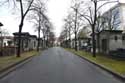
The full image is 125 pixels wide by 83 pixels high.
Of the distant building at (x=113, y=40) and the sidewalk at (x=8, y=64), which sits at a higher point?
the distant building at (x=113, y=40)

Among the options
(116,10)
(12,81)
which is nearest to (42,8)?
(12,81)

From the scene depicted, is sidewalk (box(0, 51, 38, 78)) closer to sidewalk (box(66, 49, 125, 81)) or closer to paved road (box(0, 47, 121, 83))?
paved road (box(0, 47, 121, 83))

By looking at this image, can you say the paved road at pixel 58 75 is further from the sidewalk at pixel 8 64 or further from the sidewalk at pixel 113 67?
the sidewalk at pixel 8 64

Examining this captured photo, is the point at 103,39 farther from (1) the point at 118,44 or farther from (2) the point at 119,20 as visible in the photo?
(2) the point at 119,20

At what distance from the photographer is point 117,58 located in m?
30.4

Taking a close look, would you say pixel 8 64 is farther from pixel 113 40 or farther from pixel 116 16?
pixel 116 16

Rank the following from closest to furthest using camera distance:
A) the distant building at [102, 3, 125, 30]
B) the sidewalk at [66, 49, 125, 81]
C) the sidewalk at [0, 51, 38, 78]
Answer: the sidewalk at [66, 49, 125, 81], the sidewalk at [0, 51, 38, 78], the distant building at [102, 3, 125, 30]

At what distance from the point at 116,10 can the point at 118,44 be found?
1084 inches

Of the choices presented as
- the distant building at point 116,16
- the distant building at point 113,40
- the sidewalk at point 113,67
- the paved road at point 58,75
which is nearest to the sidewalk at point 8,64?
the paved road at point 58,75

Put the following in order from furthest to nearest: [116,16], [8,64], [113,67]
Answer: [116,16], [8,64], [113,67]

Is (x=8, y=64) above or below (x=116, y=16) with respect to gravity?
below

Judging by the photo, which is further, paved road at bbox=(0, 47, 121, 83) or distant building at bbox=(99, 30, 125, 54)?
distant building at bbox=(99, 30, 125, 54)

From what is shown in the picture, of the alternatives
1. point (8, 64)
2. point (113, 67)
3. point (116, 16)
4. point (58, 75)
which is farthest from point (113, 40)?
point (58, 75)

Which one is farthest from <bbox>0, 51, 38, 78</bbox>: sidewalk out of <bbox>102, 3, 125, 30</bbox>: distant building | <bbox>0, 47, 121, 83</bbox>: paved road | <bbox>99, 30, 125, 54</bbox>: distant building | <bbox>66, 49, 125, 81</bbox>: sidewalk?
<bbox>102, 3, 125, 30</bbox>: distant building
